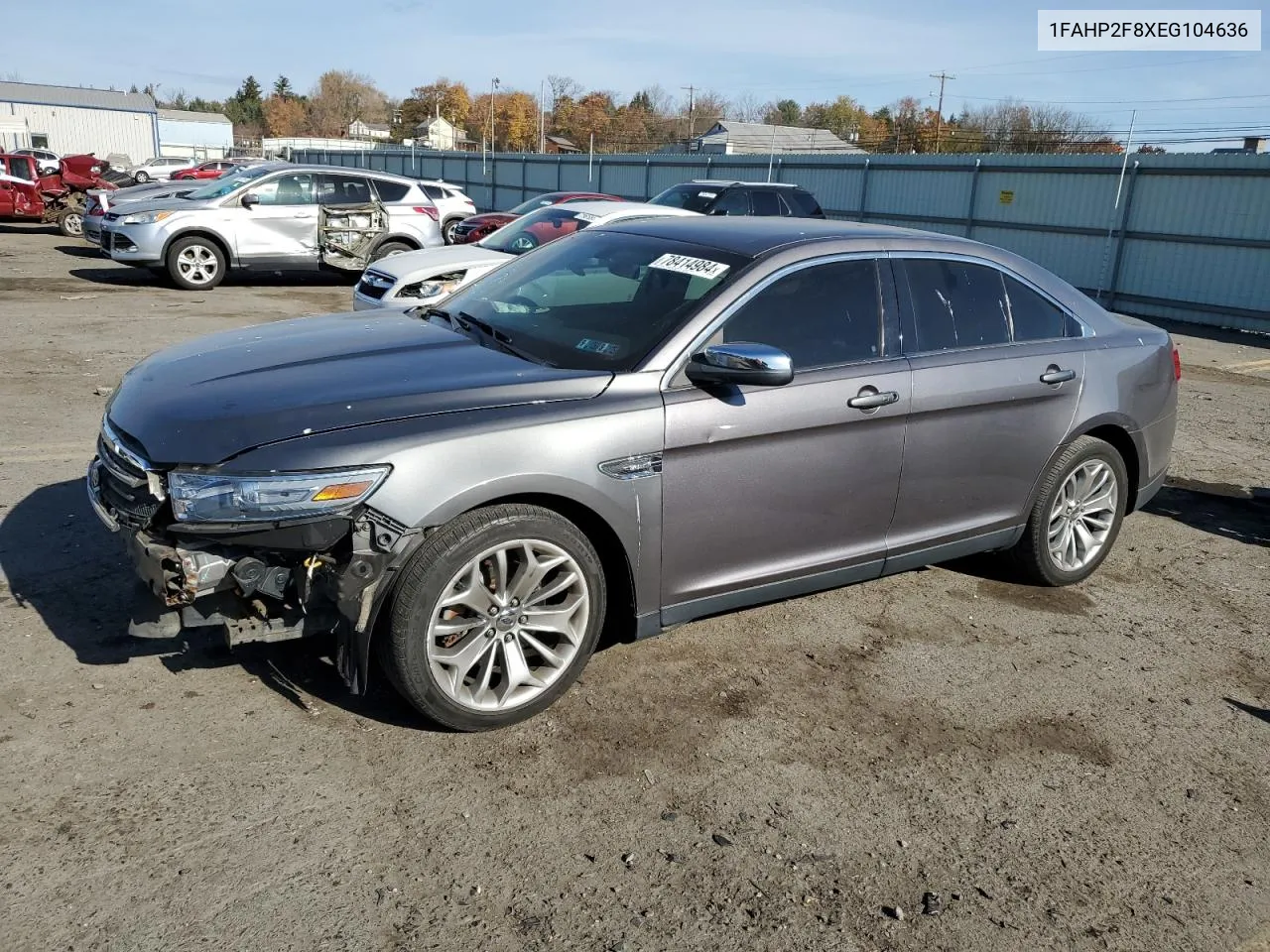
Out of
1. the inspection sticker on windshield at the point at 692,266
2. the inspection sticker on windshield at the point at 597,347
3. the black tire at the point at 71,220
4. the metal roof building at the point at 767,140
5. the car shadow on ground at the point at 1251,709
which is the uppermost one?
the metal roof building at the point at 767,140

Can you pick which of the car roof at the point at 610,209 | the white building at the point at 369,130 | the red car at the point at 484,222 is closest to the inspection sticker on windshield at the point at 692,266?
the car roof at the point at 610,209

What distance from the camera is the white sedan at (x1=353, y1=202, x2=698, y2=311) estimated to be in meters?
9.48

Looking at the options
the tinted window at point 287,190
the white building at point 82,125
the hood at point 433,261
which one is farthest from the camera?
the white building at point 82,125

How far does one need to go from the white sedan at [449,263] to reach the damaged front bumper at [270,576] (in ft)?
17.9

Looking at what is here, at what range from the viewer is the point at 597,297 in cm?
451

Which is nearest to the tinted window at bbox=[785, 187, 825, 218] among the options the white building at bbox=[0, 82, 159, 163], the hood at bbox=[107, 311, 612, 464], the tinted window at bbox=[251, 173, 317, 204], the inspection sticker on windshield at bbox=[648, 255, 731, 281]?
the tinted window at bbox=[251, 173, 317, 204]

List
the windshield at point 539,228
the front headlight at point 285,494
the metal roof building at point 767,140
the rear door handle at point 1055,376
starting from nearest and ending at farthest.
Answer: the front headlight at point 285,494 < the rear door handle at point 1055,376 < the windshield at point 539,228 < the metal roof building at point 767,140

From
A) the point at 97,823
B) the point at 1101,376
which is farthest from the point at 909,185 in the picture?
the point at 97,823

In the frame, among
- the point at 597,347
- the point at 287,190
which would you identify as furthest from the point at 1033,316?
the point at 287,190

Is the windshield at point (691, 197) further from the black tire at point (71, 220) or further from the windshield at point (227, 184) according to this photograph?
the black tire at point (71, 220)

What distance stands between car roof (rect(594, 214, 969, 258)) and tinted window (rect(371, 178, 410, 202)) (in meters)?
11.7

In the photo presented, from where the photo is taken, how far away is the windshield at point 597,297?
13.4ft

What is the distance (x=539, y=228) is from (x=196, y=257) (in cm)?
632

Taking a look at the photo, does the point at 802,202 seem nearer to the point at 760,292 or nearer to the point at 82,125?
the point at 760,292
